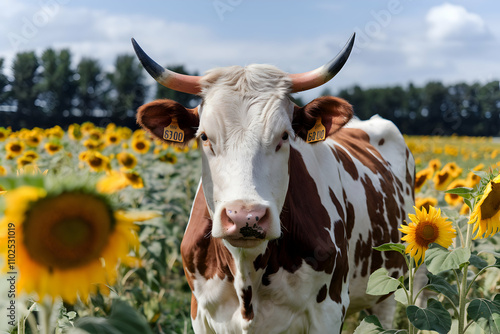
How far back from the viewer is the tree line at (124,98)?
10.5m

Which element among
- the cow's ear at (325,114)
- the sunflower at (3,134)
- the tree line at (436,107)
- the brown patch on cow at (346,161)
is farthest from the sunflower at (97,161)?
the tree line at (436,107)

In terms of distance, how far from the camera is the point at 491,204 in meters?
2.50

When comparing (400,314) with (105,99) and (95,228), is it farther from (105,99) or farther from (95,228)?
(105,99)

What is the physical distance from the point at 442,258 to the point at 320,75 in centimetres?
124

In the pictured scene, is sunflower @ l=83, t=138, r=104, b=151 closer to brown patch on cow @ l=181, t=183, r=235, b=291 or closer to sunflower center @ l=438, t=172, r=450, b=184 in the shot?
brown patch on cow @ l=181, t=183, r=235, b=291

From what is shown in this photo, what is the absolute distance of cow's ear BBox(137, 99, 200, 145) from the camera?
291 cm

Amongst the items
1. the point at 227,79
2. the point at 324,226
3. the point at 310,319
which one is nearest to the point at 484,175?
the point at 324,226

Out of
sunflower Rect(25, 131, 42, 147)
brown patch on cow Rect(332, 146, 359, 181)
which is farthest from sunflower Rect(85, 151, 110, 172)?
brown patch on cow Rect(332, 146, 359, 181)

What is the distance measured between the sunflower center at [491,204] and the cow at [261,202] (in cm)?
90

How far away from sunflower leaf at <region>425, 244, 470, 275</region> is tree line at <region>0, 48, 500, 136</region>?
2856mm

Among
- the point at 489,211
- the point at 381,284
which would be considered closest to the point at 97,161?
the point at 381,284

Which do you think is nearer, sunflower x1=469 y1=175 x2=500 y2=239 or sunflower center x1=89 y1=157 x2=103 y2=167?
sunflower x1=469 y1=175 x2=500 y2=239

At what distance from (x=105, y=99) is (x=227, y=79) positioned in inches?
1323

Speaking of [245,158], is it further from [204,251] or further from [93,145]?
[93,145]
